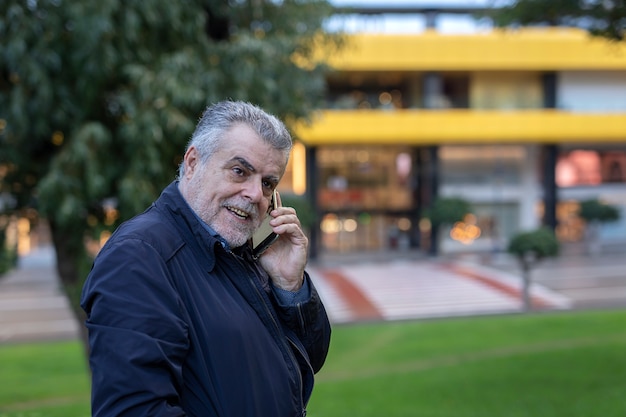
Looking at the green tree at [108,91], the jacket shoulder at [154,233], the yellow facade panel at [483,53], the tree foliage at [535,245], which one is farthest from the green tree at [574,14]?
the yellow facade panel at [483,53]

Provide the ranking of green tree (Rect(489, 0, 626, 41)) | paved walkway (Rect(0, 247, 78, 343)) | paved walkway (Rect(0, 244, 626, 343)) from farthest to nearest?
paved walkway (Rect(0, 244, 626, 343)) < paved walkway (Rect(0, 247, 78, 343)) < green tree (Rect(489, 0, 626, 41))

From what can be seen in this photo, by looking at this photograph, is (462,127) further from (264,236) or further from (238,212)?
(238,212)

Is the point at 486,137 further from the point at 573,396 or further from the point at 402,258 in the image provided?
the point at 573,396

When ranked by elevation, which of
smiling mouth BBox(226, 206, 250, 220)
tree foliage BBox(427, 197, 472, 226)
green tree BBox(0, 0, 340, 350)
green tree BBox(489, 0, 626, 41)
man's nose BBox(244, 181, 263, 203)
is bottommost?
tree foliage BBox(427, 197, 472, 226)

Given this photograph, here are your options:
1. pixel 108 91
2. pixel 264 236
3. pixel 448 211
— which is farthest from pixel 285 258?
pixel 448 211

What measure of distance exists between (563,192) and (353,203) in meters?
10.1

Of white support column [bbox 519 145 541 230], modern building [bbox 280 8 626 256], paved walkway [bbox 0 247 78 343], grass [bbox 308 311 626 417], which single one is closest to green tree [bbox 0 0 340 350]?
grass [bbox 308 311 626 417]

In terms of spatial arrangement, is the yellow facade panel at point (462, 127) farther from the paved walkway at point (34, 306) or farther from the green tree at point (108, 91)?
the green tree at point (108, 91)

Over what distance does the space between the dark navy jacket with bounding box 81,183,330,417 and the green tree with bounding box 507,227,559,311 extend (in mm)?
16699

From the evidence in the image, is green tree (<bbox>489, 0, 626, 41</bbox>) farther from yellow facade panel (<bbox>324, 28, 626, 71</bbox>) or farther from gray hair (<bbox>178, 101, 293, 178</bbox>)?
yellow facade panel (<bbox>324, 28, 626, 71</bbox>)

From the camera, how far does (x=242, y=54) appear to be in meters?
7.36

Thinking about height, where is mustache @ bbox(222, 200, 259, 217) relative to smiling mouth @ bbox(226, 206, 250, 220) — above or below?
above

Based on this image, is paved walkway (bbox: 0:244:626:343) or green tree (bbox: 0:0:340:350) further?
paved walkway (bbox: 0:244:626:343)

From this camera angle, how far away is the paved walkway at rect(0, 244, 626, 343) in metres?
18.5
